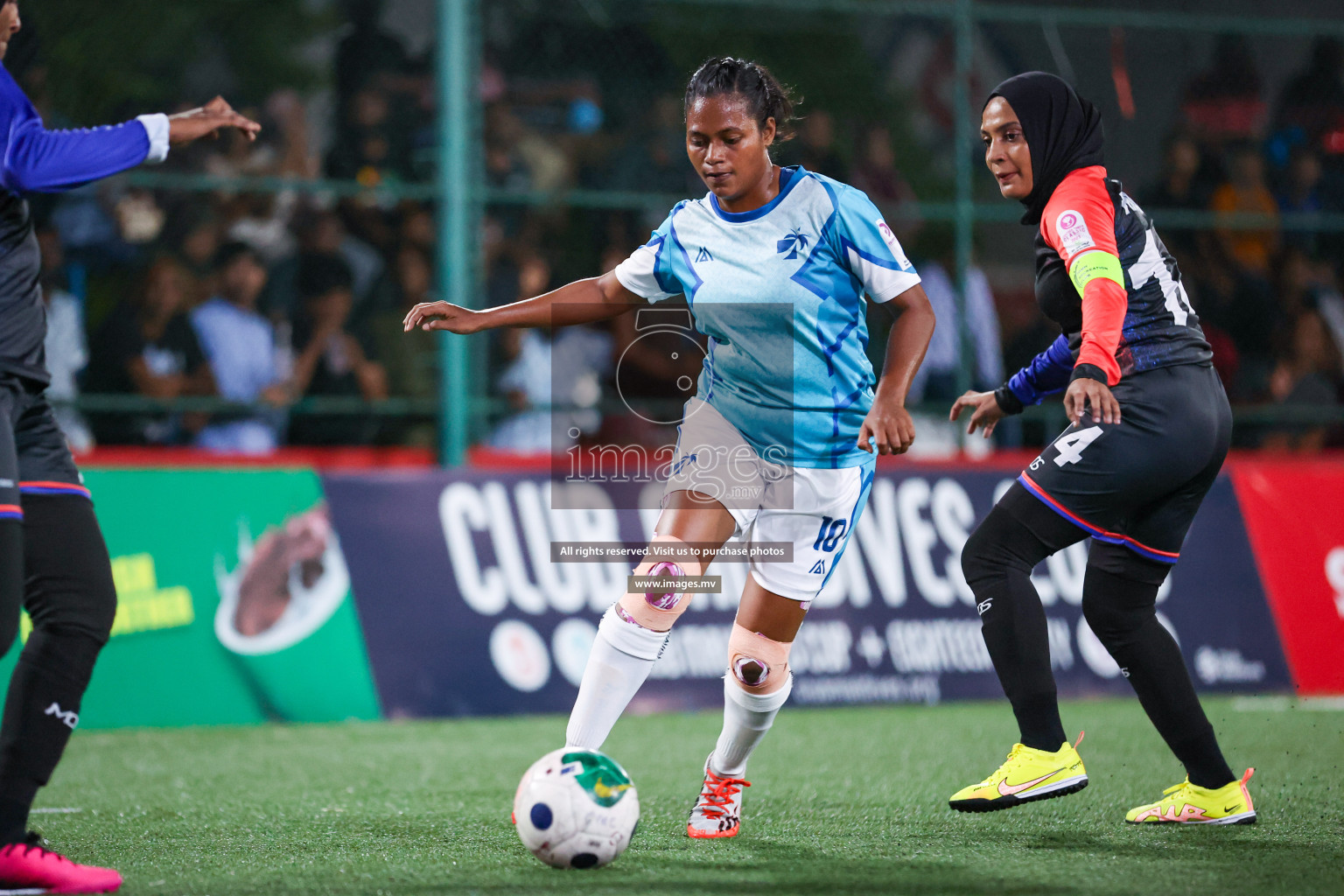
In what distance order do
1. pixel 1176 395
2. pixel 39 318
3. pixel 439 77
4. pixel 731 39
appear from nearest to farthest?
pixel 39 318 < pixel 1176 395 < pixel 439 77 < pixel 731 39

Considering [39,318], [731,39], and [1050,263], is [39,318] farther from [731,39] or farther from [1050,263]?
[731,39]

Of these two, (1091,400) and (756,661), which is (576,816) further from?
(1091,400)

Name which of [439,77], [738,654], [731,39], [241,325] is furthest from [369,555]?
[731,39]

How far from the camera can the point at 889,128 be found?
41.5ft

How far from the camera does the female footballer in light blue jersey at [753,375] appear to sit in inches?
169

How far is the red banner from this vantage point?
345 inches

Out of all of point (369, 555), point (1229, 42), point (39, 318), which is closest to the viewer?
point (39, 318)

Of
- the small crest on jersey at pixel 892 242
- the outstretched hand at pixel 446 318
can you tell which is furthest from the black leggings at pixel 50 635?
the small crest on jersey at pixel 892 242

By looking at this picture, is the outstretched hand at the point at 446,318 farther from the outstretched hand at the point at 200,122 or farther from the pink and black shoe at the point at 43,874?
the pink and black shoe at the point at 43,874

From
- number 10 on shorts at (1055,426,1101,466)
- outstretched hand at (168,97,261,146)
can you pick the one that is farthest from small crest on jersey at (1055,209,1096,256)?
outstretched hand at (168,97,261,146)

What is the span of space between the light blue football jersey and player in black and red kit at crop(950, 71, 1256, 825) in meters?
0.50

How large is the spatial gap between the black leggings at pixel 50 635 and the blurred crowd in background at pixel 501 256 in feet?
15.1

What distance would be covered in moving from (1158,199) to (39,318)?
869 centimetres

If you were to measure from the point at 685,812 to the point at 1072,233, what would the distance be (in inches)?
88.6
